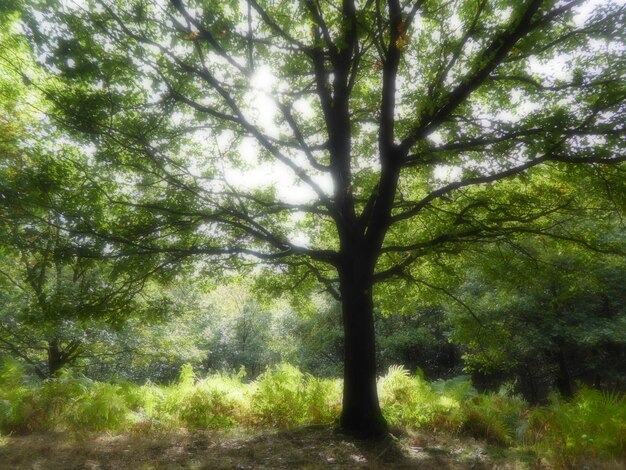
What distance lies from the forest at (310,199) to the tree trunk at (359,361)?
0.12 ft

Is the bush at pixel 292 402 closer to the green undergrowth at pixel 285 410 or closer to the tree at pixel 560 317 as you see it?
the green undergrowth at pixel 285 410

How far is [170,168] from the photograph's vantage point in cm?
749

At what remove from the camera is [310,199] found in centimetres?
895

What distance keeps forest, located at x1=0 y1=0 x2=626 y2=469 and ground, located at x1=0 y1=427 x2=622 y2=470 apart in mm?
54

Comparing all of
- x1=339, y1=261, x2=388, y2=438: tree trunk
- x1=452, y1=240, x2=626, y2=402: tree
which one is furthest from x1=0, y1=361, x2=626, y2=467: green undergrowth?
x1=452, y1=240, x2=626, y2=402: tree

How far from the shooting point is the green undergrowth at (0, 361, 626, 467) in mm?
5855

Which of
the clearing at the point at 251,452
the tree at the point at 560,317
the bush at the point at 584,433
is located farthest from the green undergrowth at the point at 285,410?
the tree at the point at 560,317

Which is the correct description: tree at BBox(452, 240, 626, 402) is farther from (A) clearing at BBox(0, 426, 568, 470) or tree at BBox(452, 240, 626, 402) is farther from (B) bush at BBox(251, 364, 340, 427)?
(A) clearing at BBox(0, 426, 568, 470)

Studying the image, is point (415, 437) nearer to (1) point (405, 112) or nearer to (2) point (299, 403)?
(2) point (299, 403)

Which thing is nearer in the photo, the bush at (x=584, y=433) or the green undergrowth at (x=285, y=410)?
the bush at (x=584, y=433)

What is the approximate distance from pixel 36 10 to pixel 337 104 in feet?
15.7

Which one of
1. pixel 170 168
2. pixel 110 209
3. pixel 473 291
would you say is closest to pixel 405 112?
pixel 170 168

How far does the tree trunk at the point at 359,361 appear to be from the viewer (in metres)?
6.55

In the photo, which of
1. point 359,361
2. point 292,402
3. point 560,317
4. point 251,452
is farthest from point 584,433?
point 560,317
